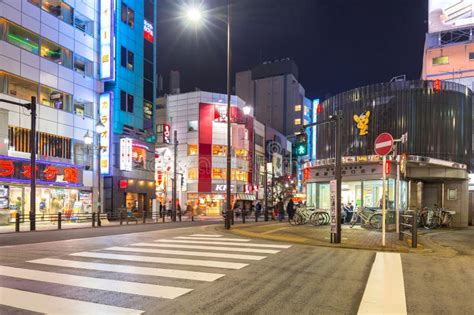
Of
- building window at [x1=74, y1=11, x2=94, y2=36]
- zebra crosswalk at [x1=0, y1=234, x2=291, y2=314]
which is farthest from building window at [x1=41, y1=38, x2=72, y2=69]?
zebra crosswalk at [x1=0, y1=234, x2=291, y2=314]

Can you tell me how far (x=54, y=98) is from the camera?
32281mm

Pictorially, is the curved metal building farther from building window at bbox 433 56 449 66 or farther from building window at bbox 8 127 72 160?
building window at bbox 433 56 449 66

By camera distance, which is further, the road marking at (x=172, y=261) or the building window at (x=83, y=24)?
the building window at (x=83, y=24)

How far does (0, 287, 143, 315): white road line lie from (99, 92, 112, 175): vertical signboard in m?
31.0

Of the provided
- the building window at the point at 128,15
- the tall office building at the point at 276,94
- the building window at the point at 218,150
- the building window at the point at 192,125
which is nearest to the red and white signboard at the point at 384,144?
the building window at the point at 128,15

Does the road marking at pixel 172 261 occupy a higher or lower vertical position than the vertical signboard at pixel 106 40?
lower

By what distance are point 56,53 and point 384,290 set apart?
107 feet

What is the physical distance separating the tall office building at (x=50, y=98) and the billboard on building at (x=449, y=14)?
3890 cm

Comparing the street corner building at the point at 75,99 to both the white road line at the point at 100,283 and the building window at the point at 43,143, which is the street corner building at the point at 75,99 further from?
the white road line at the point at 100,283

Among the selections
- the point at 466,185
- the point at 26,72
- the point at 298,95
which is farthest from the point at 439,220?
the point at 298,95

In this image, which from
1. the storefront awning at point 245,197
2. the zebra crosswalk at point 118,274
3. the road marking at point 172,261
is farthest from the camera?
the storefront awning at point 245,197

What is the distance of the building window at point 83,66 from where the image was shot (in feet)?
115

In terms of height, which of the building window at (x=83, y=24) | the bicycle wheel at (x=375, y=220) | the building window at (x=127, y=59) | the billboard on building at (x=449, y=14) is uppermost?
the billboard on building at (x=449, y=14)

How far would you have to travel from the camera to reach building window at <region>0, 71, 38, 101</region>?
28.0 meters
